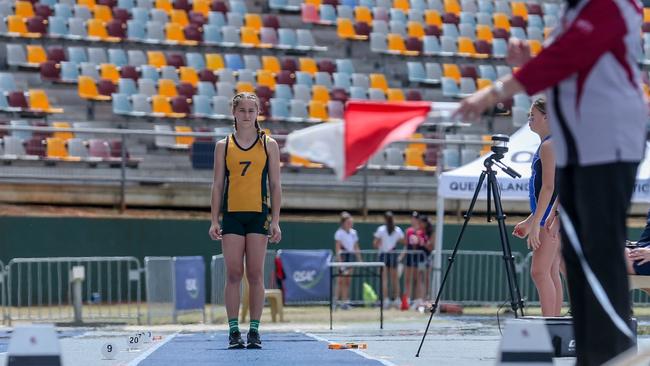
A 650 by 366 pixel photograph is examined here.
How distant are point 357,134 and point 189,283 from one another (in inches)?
494

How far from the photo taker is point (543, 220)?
9.45m

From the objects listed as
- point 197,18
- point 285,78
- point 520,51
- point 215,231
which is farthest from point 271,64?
point 520,51

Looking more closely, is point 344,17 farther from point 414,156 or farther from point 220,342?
point 220,342

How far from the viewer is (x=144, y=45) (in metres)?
24.7

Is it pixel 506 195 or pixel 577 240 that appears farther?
Answer: pixel 506 195

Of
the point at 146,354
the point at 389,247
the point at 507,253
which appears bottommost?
the point at 146,354

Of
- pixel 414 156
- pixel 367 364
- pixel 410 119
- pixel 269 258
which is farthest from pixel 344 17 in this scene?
pixel 410 119

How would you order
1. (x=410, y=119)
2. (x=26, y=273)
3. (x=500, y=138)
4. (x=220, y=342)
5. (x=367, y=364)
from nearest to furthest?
→ (x=410, y=119) < (x=367, y=364) < (x=500, y=138) < (x=220, y=342) < (x=26, y=273)

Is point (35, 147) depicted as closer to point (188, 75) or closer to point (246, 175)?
point (188, 75)

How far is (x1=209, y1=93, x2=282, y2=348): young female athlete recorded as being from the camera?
9.72 meters

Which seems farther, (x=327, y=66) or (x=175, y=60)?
(x=327, y=66)

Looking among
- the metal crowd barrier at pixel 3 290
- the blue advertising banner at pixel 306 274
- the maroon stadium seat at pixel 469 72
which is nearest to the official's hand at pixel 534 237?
the metal crowd barrier at pixel 3 290

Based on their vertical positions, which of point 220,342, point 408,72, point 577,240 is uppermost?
point 408,72

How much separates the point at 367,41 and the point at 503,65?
2.98 meters
